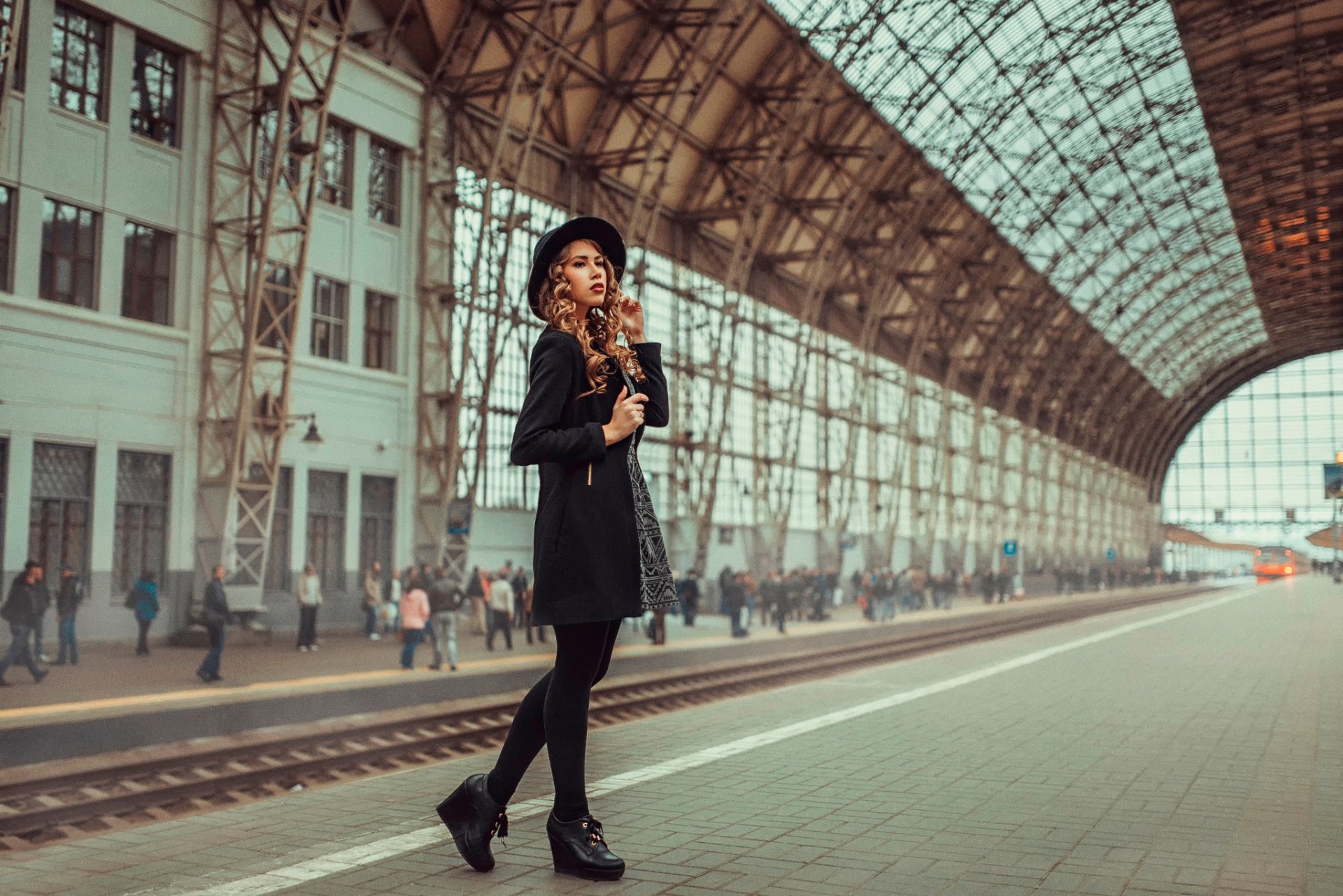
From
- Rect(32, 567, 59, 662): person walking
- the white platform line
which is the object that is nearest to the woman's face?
the white platform line

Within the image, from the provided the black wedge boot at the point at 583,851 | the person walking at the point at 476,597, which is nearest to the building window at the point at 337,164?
the person walking at the point at 476,597

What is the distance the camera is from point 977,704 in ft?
35.7

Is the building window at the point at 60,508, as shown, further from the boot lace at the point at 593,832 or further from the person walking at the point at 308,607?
the boot lace at the point at 593,832

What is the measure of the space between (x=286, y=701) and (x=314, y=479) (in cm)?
1199

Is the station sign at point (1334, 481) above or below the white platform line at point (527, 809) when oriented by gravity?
above

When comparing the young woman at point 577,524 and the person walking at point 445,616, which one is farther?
the person walking at point 445,616

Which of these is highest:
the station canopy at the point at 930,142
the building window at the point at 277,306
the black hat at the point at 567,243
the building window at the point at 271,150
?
the station canopy at the point at 930,142

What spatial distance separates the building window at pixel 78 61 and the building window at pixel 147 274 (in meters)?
2.19

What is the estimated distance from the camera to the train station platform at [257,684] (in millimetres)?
12406

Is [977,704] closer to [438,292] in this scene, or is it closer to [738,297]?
[438,292]

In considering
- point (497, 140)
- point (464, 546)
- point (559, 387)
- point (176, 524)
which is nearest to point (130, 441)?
point (176, 524)

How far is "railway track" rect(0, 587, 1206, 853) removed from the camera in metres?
7.79

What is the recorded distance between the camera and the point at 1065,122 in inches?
1682

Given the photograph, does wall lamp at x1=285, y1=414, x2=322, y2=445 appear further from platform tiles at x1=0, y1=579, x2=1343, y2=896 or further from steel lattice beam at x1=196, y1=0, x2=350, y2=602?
platform tiles at x1=0, y1=579, x2=1343, y2=896
